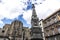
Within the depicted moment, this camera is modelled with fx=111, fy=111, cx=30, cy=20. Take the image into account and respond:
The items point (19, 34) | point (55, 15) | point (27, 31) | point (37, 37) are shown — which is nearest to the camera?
point (37, 37)

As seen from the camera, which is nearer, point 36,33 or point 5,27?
point 36,33

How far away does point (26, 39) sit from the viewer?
49344mm

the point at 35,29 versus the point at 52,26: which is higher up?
the point at 52,26

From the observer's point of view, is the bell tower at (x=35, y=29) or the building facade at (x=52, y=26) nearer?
the bell tower at (x=35, y=29)

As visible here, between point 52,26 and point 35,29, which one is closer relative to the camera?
point 35,29

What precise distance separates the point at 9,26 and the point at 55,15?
24.5 m

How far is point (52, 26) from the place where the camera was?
40000 mm

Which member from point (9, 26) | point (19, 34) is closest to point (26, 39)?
point (19, 34)

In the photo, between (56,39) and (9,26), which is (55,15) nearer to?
(56,39)

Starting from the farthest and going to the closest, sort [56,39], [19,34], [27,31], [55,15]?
[27,31]
[19,34]
[55,15]
[56,39]

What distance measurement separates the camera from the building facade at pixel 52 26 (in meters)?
36.7

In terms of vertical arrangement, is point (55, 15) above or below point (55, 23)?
above

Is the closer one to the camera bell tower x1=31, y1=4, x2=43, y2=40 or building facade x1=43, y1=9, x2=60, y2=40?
bell tower x1=31, y1=4, x2=43, y2=40

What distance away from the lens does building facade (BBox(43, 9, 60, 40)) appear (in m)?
36.7
